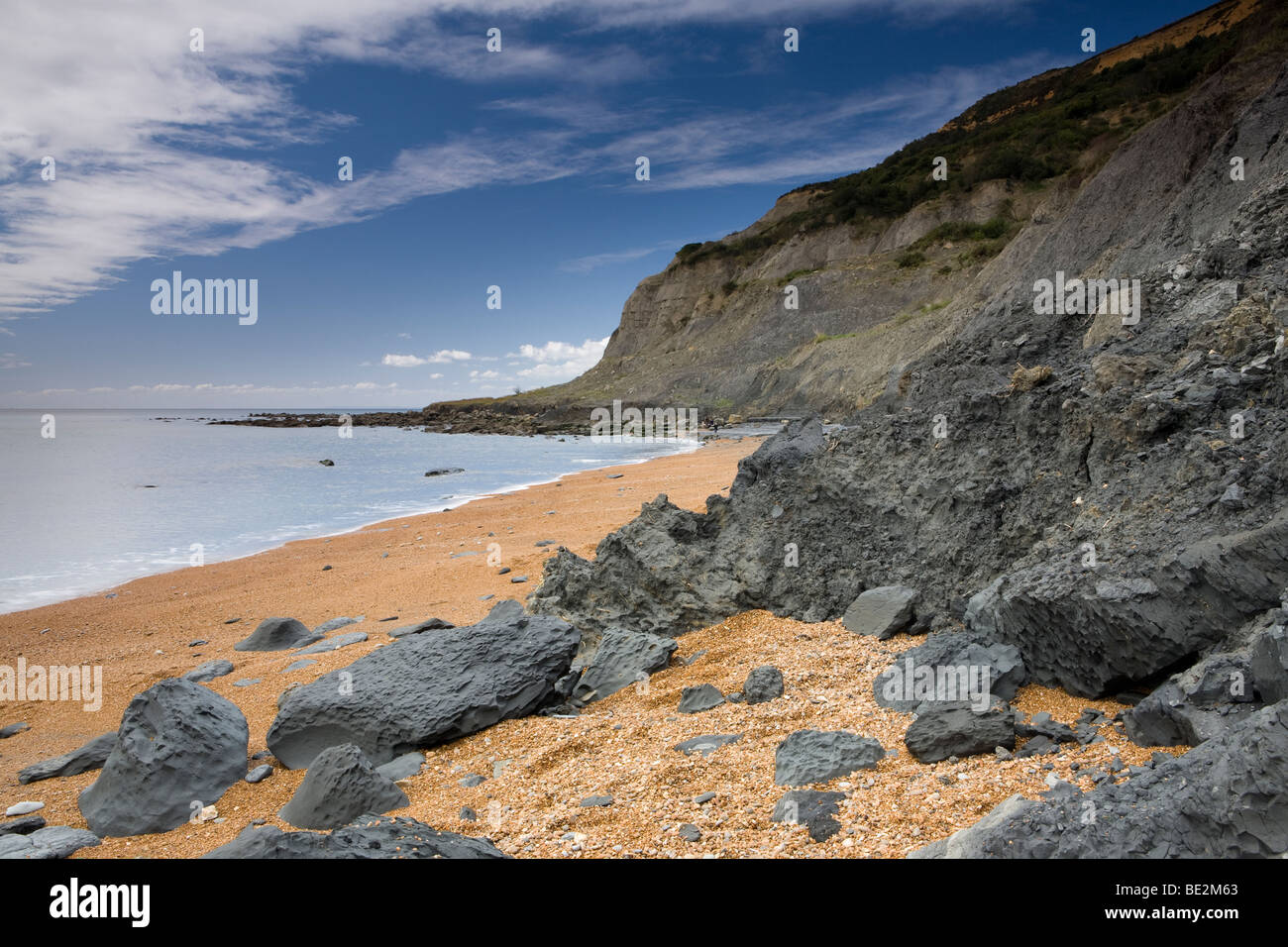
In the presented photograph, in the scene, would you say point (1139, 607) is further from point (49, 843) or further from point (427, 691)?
point (49, 843)

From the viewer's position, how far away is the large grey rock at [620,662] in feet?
18.0

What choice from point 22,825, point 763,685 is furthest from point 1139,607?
point 22,825

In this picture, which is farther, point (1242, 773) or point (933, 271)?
point (933, 271)

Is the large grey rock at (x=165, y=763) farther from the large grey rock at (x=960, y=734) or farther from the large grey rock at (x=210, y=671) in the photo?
the large grey rock at (x=960, y=734)

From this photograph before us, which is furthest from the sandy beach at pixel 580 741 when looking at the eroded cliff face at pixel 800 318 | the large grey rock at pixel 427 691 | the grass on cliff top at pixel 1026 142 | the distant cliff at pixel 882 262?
the grass on cliff top at pixel 1026 142

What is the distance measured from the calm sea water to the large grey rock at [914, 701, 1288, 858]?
13.8 m

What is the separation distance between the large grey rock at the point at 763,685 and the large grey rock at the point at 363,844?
7.47 feet

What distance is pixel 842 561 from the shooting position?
633cm

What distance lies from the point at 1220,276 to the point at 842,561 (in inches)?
143

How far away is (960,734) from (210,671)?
6.79 metres

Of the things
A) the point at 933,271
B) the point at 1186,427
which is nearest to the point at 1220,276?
the point at 1186,427

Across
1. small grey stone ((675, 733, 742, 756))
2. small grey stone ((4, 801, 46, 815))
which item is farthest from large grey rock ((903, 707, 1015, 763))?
small grey stone ((4, 801, 46, 815))

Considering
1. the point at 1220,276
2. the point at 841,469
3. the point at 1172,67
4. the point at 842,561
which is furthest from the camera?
the point at 1172,67
